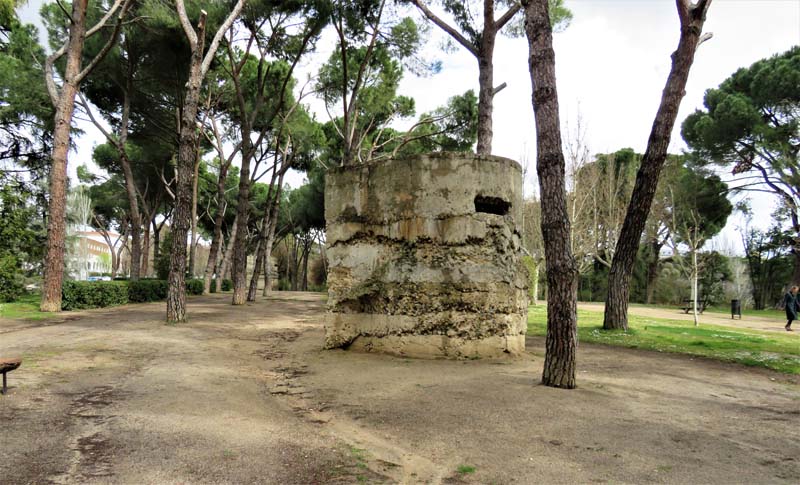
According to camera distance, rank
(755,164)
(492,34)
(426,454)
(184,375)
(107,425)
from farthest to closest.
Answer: (755,164) → (492,34) → (184,375) → (107,425) → (426,454)

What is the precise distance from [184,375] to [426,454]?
374 centimetres

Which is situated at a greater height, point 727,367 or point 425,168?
point 425,168

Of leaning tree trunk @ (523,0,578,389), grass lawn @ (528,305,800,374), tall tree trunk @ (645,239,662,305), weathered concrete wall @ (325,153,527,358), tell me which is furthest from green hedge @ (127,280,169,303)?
tall tree trunk @ (645,239,662,305)

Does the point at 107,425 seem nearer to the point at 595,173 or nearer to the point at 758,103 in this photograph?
the point at 595,173

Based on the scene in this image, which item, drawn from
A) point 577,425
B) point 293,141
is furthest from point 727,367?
point 293,141

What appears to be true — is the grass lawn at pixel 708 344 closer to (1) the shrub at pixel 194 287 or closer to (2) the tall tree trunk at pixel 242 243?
(2) the tall tree trunk at pixel 242 243

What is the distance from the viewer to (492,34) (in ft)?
45.5

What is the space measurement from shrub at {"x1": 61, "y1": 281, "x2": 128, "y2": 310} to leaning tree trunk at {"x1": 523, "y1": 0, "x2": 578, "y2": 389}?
45.1ft

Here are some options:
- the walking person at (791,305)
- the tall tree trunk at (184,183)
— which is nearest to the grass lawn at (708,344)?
the walking person at (791,305)

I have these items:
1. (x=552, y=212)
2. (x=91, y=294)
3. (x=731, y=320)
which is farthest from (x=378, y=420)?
(x=731, y=320)

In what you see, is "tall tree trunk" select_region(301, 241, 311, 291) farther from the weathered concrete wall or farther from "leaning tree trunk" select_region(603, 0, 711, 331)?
the weathered concrete wall

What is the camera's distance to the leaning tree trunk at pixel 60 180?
12.9 m

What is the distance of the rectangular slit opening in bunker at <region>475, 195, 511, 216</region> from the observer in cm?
757

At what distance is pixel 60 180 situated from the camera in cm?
1306
